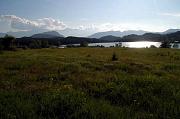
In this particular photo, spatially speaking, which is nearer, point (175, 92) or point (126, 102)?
point (126, 102)

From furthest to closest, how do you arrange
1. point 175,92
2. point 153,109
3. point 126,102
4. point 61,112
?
point 175,92 → point 126,102 → point 153,109 → point 61,112

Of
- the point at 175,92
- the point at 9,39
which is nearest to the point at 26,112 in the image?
the point at 175,92

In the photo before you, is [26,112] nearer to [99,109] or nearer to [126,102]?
[99,109]

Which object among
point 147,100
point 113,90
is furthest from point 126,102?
point 113,90

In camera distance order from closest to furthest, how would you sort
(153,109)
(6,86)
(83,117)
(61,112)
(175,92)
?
(83,117), (61,112), (153,109), (175,92), (6,86)

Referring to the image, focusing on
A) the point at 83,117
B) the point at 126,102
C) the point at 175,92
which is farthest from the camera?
the point at 175,92

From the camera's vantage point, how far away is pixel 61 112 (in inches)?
298

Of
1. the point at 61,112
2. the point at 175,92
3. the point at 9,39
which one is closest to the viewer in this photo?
the point at 61,112

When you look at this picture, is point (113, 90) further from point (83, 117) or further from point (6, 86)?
point (6, 86)

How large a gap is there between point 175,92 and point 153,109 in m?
2.75

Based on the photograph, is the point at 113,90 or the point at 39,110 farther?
the point at 113,90

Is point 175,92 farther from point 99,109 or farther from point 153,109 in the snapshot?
point 99,109

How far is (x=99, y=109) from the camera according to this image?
769 centimetres

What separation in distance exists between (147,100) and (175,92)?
6.54 ft
